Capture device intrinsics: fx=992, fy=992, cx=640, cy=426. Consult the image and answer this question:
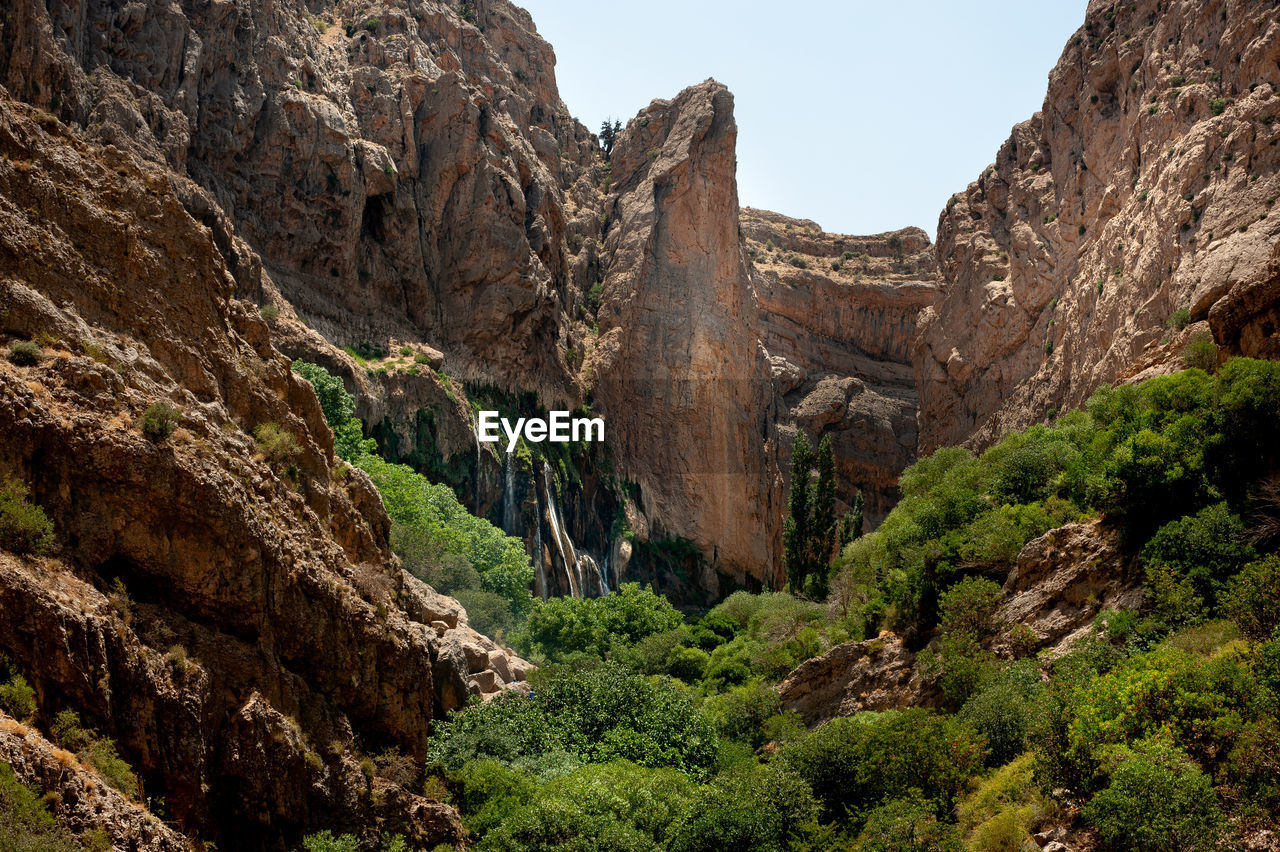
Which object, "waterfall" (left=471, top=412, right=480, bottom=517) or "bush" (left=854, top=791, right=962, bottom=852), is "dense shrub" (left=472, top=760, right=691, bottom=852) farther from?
"waterfall" (left=471, top=412, right=480, bottom=517)

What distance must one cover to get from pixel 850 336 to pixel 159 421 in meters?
83.6

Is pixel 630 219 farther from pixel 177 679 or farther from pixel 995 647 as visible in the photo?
pixel 177 679

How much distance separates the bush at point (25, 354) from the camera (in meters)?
13.0

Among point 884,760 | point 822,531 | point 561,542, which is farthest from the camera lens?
point 561,542

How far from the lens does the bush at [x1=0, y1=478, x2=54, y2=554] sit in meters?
11.7

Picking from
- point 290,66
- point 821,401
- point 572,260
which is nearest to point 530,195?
point 572,260

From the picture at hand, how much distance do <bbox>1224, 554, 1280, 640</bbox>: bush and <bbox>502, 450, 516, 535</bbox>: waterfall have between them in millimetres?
38004

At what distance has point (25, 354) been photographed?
1302cm

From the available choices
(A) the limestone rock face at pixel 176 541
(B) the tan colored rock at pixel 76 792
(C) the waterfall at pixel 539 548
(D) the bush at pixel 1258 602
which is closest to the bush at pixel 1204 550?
(D) the bush at pixel 1258 602

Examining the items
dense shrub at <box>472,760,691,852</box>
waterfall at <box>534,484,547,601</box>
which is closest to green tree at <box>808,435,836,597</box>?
waterfall at <box>534,484,547,601</box>

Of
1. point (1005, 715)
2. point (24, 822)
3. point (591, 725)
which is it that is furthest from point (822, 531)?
point (24, 822)

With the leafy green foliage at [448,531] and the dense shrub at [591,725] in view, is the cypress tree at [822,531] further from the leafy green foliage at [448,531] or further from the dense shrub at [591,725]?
the dense shrub at [591,725]

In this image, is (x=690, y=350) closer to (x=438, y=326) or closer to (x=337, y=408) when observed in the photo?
(x=438, y=326)

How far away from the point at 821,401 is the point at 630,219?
81.6 feet
